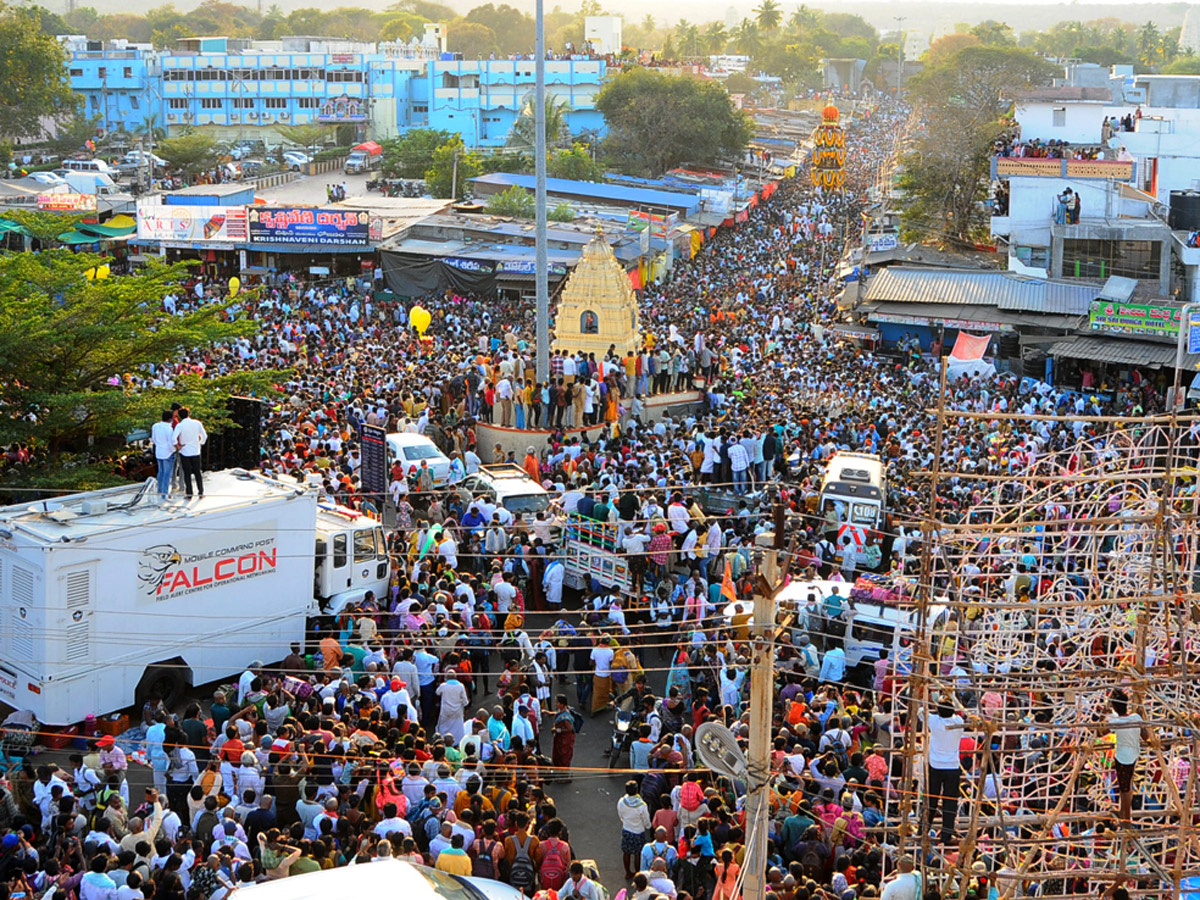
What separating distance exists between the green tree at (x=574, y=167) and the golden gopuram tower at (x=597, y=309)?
123 ft

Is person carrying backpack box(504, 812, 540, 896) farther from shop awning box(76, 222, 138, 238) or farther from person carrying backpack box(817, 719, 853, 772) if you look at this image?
shop awning box(76, 222, 138, 238)

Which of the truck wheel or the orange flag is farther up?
the orange flag

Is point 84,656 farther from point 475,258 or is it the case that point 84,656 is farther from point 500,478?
point 475,258

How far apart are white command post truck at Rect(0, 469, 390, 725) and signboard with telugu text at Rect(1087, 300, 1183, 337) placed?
2049cm

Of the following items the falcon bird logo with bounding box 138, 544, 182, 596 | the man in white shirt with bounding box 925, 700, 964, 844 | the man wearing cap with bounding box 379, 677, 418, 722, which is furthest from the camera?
the falcon bird logo with bounding box 138, 544, 182, 596

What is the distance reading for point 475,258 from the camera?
1603 inches

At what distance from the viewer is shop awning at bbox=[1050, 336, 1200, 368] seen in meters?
29.8

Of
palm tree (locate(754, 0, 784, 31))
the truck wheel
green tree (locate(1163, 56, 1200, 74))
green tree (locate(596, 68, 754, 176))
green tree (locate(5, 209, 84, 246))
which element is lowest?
the truck wheel

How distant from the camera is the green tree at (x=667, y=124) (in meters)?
72.7

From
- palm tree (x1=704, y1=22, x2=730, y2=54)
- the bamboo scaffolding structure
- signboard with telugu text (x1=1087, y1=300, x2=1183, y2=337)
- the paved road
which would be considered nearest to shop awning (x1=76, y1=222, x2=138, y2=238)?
the paved road

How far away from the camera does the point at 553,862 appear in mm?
10773

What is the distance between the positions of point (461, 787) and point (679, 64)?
103376mm

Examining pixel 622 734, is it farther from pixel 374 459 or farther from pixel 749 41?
pixel 749 41

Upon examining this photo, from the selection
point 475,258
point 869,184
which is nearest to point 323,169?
point 869,184
